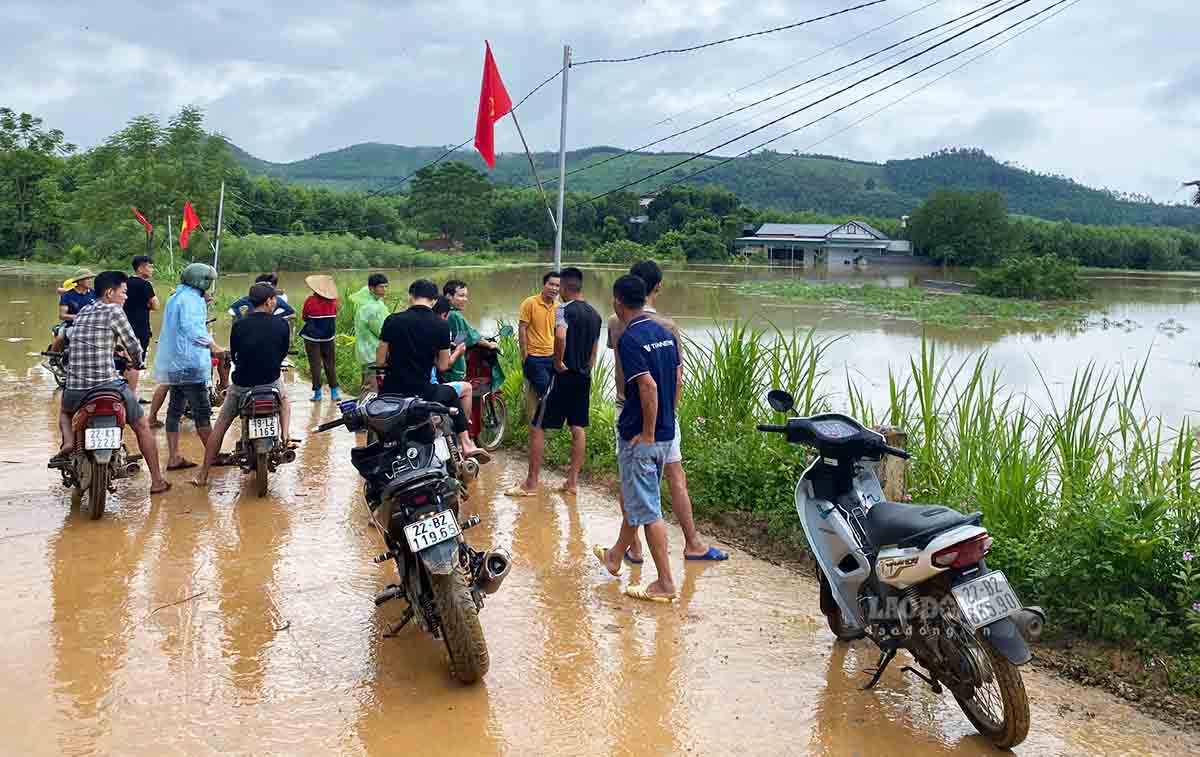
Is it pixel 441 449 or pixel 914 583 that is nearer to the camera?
pixel 914 583

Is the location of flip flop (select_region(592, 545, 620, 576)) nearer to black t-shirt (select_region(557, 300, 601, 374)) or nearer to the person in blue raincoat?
black t-shirt (select_region(557, 300, 601, 374))

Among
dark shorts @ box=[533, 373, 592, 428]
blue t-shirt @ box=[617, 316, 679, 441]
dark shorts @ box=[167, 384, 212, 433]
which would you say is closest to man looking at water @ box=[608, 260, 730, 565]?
blue t-shirt @ box=[617, 316, 679, 441]

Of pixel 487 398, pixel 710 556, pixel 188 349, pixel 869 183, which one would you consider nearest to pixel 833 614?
pixel 710 556

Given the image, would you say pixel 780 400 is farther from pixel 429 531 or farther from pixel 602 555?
pixel 429 531

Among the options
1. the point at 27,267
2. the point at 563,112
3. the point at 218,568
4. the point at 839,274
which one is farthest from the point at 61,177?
the point at 218,568

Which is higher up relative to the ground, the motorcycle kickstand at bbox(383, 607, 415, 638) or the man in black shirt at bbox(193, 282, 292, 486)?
the man in black shirt at bbox(193, 282, 292, 486)

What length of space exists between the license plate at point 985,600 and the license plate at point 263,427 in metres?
4.99

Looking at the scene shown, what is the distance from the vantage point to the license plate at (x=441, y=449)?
4.51 metres

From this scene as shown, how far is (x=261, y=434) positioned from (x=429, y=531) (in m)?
3.29

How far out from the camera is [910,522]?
12.5 feet

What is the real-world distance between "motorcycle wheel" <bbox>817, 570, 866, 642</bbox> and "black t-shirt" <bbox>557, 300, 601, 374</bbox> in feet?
9.45

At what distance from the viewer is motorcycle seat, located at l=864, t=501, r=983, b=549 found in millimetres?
3695

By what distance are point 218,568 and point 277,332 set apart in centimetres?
222

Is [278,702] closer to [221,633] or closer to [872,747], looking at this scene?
[221,633]
